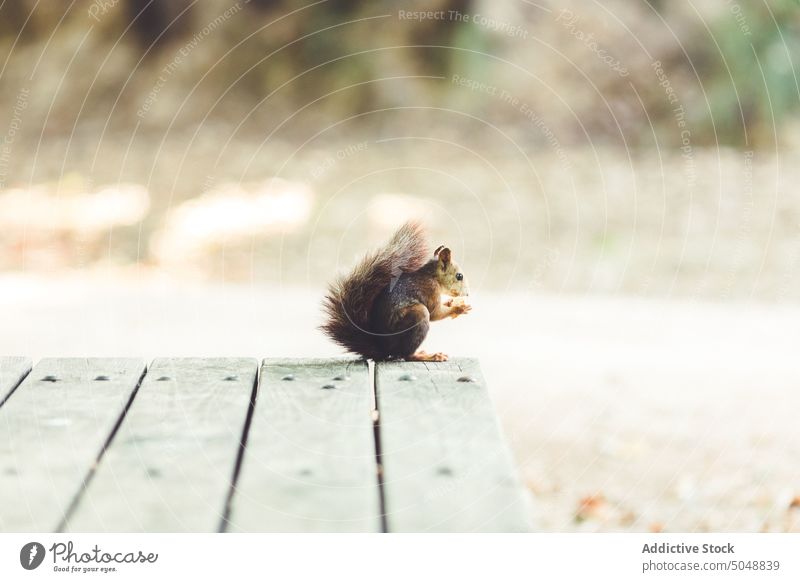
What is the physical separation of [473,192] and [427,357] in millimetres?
4530

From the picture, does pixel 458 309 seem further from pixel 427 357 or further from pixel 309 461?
pixel 309 461

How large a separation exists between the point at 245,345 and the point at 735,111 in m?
4.20

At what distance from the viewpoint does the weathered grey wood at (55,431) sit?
1.05 meters

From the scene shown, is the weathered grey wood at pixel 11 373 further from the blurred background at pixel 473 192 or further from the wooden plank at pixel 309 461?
the blurred background at pixel 473 192

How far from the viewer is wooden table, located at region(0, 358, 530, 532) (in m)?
1.02

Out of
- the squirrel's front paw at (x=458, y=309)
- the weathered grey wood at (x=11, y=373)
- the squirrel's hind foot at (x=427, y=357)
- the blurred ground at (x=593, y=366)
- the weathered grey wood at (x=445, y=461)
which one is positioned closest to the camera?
the weathered grey wood at (x=445, y=461)

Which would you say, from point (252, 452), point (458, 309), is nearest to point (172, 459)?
point (252, 452)

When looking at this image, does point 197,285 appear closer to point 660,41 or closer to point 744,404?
point 744,404

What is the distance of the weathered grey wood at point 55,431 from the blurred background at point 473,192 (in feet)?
4.87

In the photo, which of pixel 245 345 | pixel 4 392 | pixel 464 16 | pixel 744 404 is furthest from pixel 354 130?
pixel 4 392

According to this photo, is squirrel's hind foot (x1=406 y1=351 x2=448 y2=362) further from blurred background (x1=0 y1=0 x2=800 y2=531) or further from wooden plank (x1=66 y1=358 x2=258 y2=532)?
blurred background (x1=0 y1=0 x2=800 y2=531)
